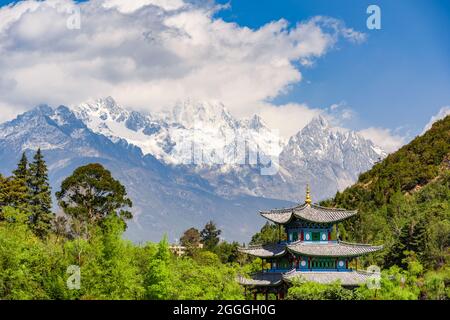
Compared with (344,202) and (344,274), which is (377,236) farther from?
(344,274)

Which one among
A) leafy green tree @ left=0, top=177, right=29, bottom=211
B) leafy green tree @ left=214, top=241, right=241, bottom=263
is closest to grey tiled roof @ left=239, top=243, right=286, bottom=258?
leafy green tree @ left=0, top=177, right=29, bottom=211

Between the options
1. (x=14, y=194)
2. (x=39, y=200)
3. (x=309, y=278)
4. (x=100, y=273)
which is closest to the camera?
(x=100, y=273)

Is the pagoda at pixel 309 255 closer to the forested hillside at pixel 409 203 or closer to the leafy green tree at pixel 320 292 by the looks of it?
the leafy green tree at pixel 320 292

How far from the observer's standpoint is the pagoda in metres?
55.5

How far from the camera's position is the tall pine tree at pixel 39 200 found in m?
84.8

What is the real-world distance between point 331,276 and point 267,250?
659 cm

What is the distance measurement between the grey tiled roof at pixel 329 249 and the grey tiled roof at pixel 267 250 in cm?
153

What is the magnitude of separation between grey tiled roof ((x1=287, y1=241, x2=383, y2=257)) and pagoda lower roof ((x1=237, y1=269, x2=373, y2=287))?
1500 millimetres

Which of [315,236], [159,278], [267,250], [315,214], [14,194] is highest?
[14,194]

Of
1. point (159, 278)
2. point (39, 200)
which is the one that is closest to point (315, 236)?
point (159, 278)

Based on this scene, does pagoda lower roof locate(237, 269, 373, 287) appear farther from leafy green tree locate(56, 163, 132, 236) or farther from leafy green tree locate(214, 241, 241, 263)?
leafy green tree locate(214, 241, 241, 263)

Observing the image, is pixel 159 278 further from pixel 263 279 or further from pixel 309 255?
pixel 309 255

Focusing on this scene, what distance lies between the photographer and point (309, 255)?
2179 inches

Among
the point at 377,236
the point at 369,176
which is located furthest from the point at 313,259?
the point at 369,176
